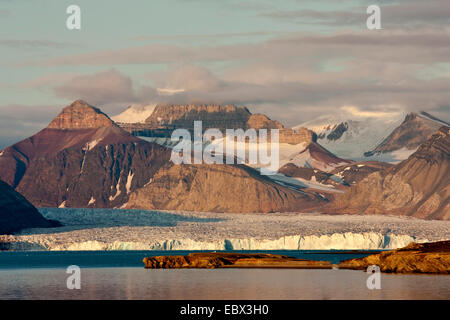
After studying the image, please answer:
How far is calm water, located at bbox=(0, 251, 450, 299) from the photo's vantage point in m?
79.1

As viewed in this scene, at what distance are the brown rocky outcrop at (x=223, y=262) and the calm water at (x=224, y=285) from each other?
26.8 feet

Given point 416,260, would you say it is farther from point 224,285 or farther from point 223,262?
point 223,262

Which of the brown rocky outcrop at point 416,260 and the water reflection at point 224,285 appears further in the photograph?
the brown rocky outcrop at point 416,260

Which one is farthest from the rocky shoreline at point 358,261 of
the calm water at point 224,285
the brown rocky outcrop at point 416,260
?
the calm water at point 224,285

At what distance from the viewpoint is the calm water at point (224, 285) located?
3113 inches

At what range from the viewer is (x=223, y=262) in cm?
12712

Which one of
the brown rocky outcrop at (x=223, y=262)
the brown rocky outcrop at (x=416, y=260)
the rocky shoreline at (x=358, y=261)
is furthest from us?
the brown rocky outcrop at (x=223, y=262)

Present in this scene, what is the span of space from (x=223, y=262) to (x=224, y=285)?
38.4 meters

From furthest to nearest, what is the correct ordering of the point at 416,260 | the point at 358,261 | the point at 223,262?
the point at 223,262 → the point at 358,261 → the point at 416,260

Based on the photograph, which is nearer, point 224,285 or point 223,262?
point 224,285

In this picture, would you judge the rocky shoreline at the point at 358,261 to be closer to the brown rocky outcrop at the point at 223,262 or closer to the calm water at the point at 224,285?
the brown rocky outcrop at the point at 223,262

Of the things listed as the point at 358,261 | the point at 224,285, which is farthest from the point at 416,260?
the point at 224,285
